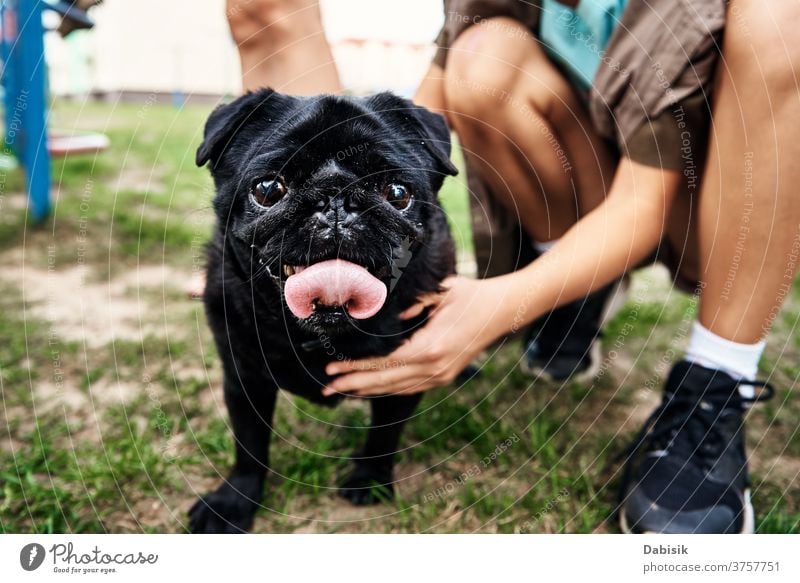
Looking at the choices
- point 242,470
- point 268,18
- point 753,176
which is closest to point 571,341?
point 753,176

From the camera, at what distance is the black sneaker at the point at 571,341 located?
2607mm

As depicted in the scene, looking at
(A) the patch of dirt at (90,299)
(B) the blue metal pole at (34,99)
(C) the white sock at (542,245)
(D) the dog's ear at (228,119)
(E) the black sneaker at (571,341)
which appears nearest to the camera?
(D) the dog's ear at (228,119)

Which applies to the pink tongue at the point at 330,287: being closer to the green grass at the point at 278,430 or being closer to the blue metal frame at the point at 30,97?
the green grass at the point at 278,430

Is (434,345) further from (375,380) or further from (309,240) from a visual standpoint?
Answer: (309,240)

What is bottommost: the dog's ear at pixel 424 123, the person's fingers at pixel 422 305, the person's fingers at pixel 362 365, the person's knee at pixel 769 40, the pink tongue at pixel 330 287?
the person's fingers at pixel 362 365

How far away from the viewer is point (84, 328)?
2740 mm

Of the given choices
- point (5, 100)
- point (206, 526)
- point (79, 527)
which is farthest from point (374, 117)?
point (5, 100)

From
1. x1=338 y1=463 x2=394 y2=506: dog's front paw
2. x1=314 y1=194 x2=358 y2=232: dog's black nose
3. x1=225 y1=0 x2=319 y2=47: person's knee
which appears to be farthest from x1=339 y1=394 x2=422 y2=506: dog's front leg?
x1=225 y1=0 x2=319 y2=47: person's knee

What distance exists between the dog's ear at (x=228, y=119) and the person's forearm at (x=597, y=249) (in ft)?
2.43

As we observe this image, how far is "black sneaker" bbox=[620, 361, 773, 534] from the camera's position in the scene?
1766mm

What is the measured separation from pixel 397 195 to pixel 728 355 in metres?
1.05

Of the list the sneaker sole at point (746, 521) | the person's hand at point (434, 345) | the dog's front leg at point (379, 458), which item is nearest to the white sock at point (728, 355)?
the sneaker sole at point (746, 521)
